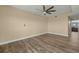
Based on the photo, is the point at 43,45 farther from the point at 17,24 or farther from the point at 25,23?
the point at 17,24

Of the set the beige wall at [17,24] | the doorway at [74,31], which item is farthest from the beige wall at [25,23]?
the doorway at [74,31]

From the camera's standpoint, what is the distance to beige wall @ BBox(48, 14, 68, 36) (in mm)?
2710

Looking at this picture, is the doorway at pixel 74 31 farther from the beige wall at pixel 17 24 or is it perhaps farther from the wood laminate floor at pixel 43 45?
the beige wall at pixel 17 24

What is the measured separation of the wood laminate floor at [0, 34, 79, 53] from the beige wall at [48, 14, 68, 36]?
17 centimetres

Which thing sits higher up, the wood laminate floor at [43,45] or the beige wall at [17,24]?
the beige wall at [17,24]

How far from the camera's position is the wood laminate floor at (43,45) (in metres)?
2.41

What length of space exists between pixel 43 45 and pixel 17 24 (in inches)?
39.9

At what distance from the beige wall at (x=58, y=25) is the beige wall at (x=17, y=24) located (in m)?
0.19

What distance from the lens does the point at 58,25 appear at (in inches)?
113

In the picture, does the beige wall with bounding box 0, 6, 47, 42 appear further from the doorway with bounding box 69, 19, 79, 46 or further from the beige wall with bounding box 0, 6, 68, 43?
the doorway with bounding box 69, 19, 79, 46

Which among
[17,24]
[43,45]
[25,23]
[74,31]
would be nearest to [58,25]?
[74,31]
